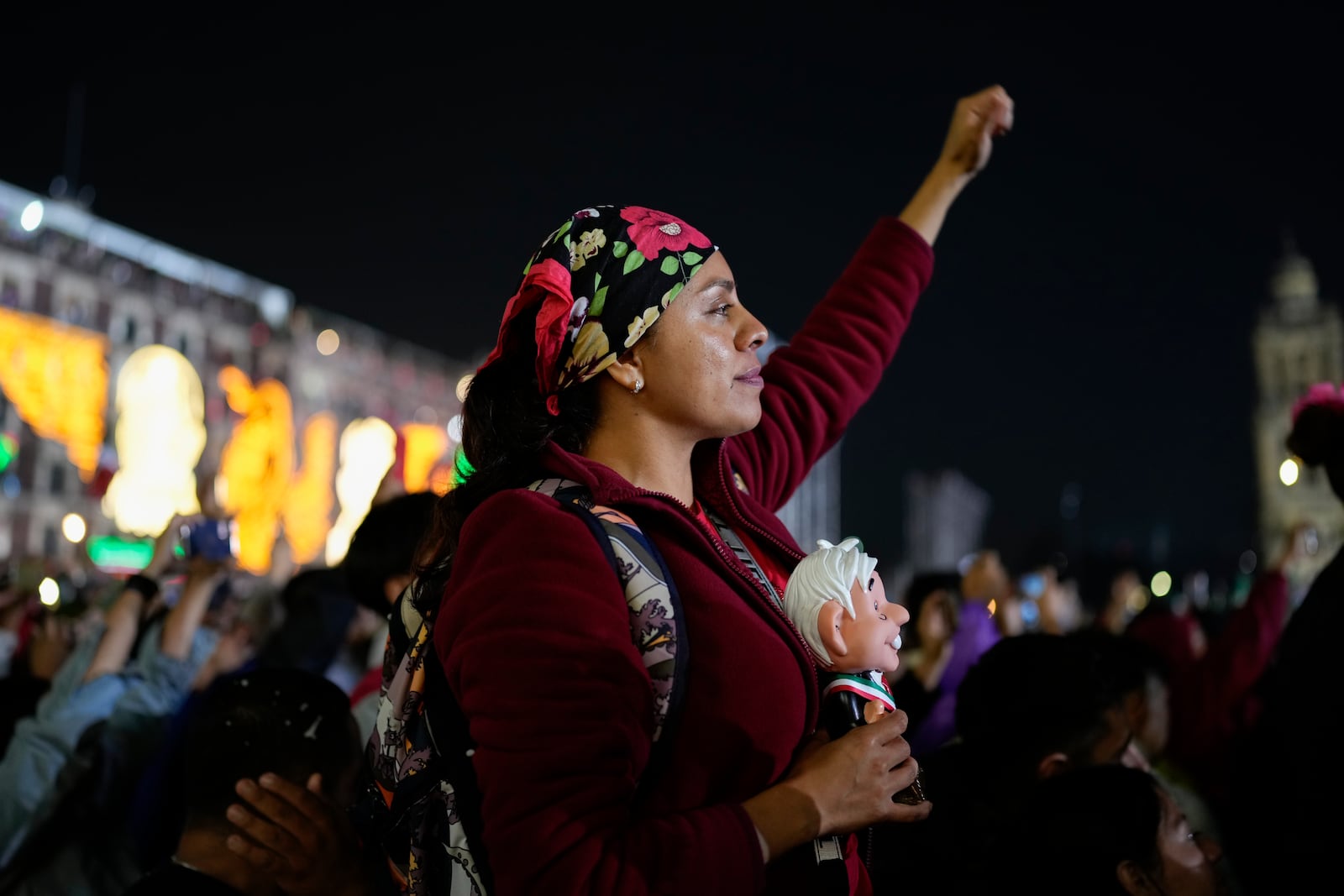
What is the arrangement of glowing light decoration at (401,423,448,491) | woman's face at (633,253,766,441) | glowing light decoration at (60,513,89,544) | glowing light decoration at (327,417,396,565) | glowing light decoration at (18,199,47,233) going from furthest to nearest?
1. glowing light decoration at (401,423,448,491)
2. glowing light decoration at (327,417,396,565)
3. glowing light decoration at (18,199,47,233)
4. glowing light decoration at (60,513,89,544)
5. woman's face at (633,253,766,441)

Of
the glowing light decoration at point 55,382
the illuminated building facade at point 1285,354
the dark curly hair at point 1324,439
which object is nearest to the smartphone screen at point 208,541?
the dark curly hair at point 1324,439

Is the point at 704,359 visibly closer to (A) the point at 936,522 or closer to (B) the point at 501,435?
(B) the point at 501,435

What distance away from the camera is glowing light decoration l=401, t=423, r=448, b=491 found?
173ft

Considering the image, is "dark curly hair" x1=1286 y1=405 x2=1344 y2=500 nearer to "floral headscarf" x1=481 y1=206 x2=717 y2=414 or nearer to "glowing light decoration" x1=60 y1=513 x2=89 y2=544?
"floral headscarf" x1=481 y1=206 x2=717 y2=414

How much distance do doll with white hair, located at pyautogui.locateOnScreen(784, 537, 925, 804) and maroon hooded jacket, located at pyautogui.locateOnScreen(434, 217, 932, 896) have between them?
5cm

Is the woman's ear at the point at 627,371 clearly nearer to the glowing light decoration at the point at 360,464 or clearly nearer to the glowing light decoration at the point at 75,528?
the glowing light decoration at the point at 75,528

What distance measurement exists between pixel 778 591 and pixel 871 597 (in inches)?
13.9

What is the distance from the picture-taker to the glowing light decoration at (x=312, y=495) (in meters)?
51.2

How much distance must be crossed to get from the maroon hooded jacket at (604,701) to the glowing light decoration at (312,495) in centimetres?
4757

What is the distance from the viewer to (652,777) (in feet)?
5.81

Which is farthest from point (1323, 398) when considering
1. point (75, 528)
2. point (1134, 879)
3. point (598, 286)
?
point (75, 528)

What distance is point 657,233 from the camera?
6.90 ft

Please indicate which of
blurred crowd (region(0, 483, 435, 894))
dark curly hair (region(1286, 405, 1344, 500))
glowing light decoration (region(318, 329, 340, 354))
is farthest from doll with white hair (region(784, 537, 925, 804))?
glowing light decoration (region(318, 329, 340, 354))

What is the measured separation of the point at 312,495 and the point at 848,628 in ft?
181
